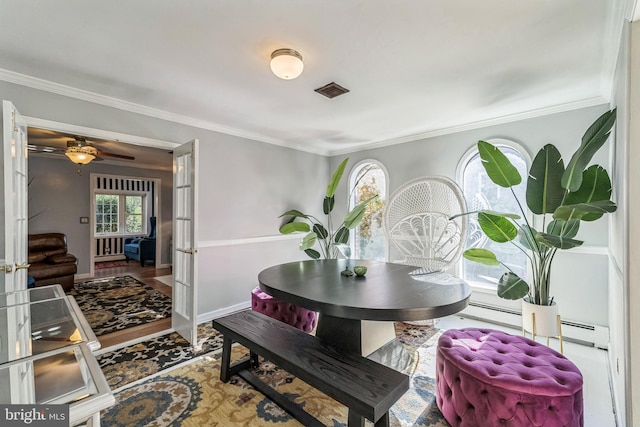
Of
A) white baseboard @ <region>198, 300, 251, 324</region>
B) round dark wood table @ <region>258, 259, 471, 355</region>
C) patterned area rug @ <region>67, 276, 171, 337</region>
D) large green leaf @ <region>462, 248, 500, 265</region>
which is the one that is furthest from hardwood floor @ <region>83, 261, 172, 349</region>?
large green leaf @ <region>462, 248, 500, 265</region>

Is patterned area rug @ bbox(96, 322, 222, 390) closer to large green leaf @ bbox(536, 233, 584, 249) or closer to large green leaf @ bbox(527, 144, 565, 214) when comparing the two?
large green leaf @ bbox(536, 233, 584, 249)

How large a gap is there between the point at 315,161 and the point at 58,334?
4.25 meters

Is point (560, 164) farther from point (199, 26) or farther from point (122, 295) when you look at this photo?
point (122, 295)

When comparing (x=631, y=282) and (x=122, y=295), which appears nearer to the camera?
(x=631, y=282)

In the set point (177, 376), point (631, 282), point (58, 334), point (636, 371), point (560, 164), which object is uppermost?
point (560, 164)

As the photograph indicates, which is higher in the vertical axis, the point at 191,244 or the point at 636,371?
the point at 191,244

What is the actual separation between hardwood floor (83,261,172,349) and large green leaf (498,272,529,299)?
3.58 meters

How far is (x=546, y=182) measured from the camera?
2.27 metres

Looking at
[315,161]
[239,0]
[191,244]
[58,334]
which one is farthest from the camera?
[315,161]

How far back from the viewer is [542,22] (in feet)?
5.50

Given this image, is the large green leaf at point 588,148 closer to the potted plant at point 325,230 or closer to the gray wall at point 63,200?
the potted plant at point 325,230

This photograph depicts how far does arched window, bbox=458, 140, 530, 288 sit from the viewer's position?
10.8 ft

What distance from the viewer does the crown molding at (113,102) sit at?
231cm

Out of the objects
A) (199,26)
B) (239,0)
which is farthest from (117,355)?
(239,0)
